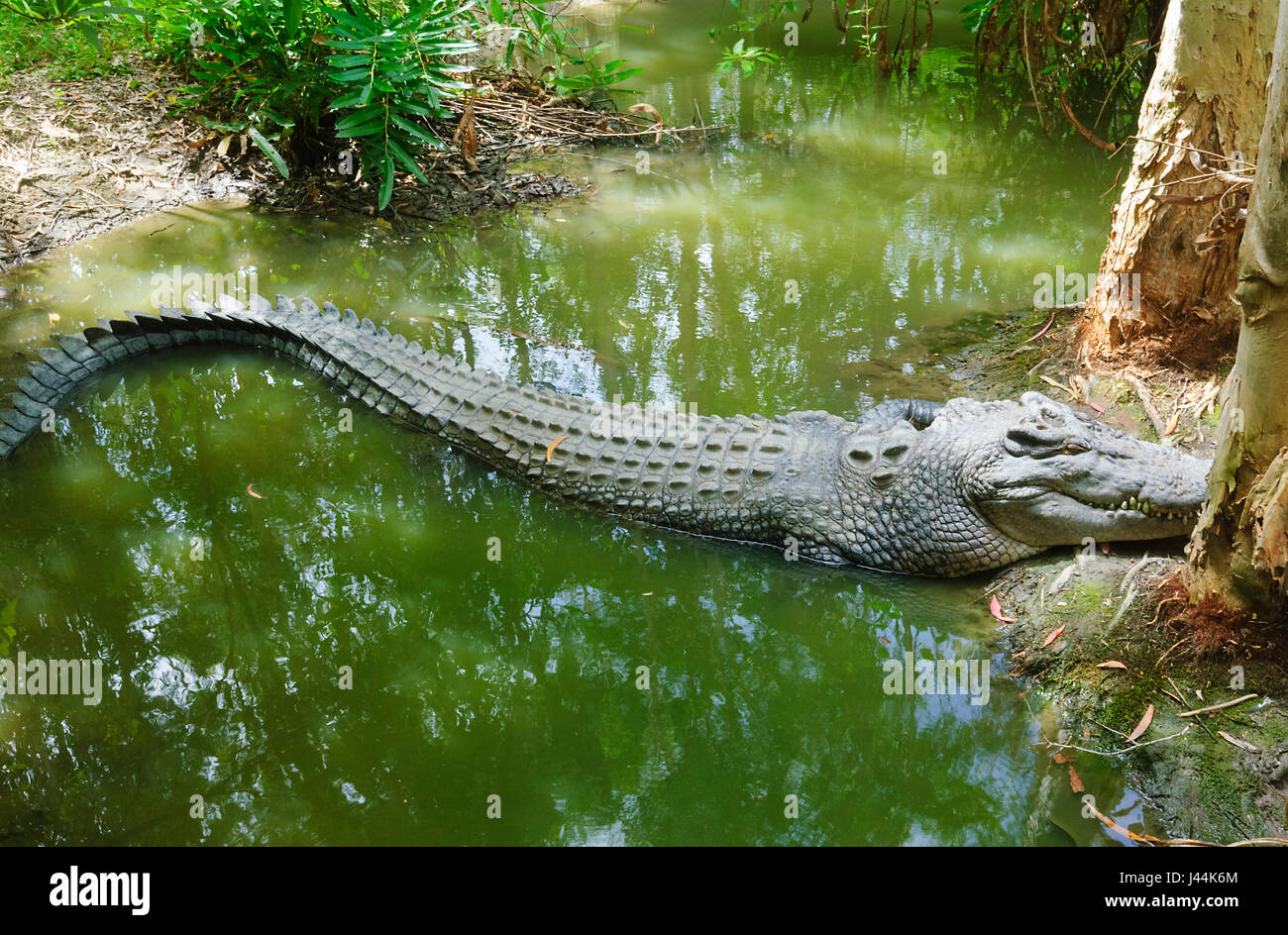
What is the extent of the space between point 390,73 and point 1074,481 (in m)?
5.69

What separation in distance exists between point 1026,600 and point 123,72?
905 centimetres

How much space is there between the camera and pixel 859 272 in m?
6.73

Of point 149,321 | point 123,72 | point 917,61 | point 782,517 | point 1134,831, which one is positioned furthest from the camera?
point 917,61

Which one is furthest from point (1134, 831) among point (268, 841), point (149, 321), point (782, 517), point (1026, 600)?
point (149, 321)

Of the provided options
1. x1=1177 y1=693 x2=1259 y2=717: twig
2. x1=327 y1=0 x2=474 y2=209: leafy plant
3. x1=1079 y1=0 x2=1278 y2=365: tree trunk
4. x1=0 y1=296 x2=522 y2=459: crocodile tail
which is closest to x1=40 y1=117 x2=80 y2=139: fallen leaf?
x1=327 y1=0 x2=474 y2=209: leafy plant

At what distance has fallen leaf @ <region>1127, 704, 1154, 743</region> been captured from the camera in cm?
342

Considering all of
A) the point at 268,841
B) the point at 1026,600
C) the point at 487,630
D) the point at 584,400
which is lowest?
the point at 268,841

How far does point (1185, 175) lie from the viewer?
478 cm

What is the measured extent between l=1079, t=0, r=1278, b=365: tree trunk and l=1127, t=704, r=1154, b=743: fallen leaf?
95.6 inches

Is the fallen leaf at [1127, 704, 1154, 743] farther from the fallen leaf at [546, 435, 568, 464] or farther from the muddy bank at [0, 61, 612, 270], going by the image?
the muddy bank at [0, 61, 612, 270]

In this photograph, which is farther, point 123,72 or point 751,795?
point 123,72

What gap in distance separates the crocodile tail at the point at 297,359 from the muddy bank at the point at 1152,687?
117 inches

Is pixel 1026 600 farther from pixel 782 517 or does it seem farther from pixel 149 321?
pixel 149 321

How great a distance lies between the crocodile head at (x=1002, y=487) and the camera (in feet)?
13.5
